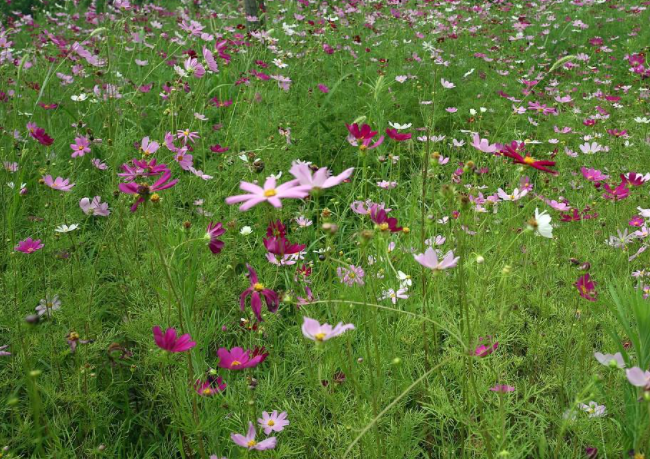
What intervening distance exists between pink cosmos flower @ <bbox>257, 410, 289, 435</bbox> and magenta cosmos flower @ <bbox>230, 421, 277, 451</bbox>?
0.25 ft

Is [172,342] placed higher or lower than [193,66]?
lower

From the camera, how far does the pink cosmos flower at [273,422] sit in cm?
115

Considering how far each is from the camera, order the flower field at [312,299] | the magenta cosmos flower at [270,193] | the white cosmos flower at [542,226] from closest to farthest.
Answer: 1. the magenta cosmos flower at [270,193]
2. the white cosmos flower at [542,226]
3. the flower field at [312,299]

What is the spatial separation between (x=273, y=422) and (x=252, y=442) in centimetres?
11

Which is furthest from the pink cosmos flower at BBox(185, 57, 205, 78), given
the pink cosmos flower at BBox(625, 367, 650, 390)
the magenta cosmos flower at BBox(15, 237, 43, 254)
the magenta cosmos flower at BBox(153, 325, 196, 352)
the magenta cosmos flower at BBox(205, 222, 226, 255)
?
the pink cosmos flower at BBox(625, 367, 650, 390)

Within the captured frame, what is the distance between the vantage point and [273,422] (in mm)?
1170

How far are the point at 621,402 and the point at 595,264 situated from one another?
2.54 ft

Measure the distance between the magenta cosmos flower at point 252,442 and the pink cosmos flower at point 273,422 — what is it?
0.25ft

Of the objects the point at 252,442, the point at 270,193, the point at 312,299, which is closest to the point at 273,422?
the point at 252,442

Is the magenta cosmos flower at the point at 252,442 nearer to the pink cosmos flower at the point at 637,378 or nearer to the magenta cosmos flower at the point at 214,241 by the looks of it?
the magenta cosmos flower at the point at 214,241

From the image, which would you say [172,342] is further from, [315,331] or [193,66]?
[193,66]

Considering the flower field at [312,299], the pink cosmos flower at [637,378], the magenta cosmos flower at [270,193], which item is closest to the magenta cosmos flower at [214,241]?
the flower field at [312,299]

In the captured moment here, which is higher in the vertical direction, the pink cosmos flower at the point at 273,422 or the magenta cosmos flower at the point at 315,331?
the magenta cosmos flower at the point at 315,331

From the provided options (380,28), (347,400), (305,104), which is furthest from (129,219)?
(380,28)
